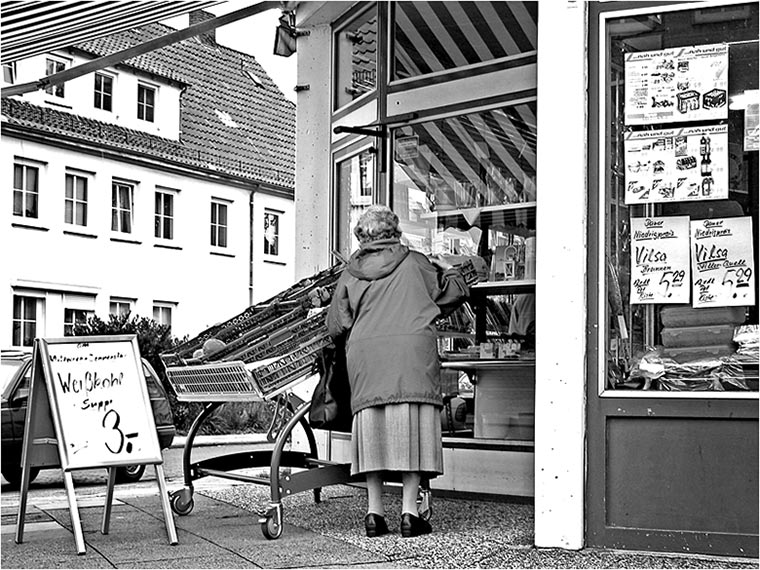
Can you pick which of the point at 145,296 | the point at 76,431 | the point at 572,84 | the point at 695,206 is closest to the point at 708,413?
the point at 695,206

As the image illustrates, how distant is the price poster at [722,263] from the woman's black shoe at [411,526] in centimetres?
200

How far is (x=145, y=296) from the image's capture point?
94.1 ft

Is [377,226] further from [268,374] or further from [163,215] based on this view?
[163,215]

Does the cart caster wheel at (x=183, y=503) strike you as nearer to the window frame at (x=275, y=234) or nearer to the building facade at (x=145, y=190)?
the building facade at (x=145, y=190)

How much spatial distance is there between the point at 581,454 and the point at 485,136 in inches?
139

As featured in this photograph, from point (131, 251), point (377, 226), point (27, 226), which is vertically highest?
point (27, 226)

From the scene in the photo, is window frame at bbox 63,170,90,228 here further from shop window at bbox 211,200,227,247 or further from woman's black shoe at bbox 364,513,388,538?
woman's black shoe at bbox 364,513,388,538

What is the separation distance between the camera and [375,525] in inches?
268

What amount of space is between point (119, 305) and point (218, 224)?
3889mm

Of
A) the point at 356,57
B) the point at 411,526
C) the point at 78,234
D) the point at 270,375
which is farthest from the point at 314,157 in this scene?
the point at 78,234

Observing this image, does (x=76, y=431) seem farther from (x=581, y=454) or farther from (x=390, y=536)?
(x=581, y=454)

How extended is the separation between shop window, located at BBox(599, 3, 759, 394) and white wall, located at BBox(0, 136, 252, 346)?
744 inches

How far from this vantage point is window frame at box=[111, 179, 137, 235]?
28016 mm

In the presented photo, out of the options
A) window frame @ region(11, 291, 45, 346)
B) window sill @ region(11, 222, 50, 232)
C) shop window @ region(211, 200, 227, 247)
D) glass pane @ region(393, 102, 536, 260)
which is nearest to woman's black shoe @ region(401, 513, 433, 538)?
glass pane @ region(393, 102, 536, 260)
